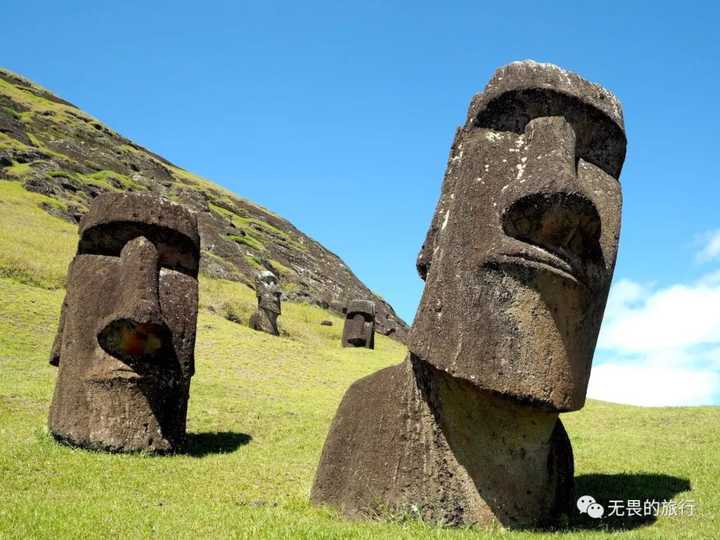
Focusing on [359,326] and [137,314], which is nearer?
[137,314]

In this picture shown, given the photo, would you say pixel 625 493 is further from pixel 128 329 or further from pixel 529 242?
pixel 128 329

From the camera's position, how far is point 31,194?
1790 inches

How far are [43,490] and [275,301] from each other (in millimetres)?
24738

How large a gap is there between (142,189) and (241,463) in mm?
57672

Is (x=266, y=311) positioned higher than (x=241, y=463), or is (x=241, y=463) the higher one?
(x=266, y=311)

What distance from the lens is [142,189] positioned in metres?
64.0

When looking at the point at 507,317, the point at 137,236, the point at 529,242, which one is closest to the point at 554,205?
the point at 529,242

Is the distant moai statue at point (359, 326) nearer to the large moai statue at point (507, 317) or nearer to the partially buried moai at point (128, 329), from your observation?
the partially buried moai at point (128, 329)

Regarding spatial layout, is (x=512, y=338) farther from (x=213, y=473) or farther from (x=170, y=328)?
(x=170, y=328)

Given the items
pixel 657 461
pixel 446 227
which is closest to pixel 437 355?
pixel 446 227

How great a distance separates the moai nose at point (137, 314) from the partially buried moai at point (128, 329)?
0.04 ft

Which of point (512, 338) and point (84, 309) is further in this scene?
point (84, 309)

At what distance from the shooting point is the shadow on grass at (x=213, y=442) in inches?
419

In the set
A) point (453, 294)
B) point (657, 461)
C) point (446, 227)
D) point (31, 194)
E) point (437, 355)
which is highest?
point (31, 194)
